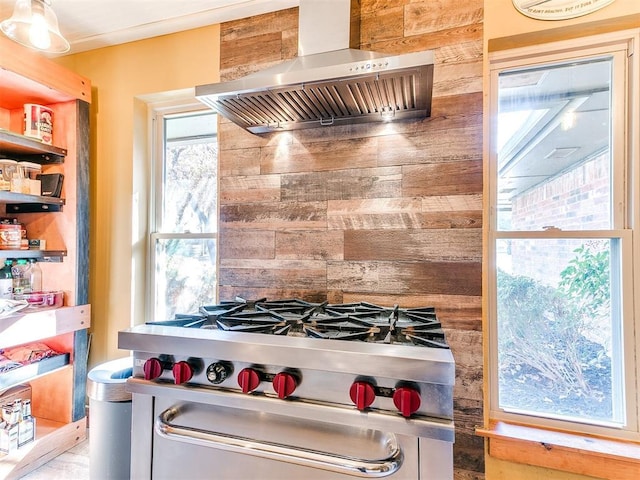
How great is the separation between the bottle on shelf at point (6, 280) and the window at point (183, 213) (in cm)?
61

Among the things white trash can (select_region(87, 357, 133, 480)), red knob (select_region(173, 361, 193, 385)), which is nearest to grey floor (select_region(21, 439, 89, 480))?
white trash can (select_region(87, 357, 133, 480))

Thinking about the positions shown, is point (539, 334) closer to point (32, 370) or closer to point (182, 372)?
point (182, 372)

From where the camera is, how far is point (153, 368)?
92cm

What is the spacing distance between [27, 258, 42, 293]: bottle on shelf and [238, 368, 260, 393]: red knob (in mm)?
1577

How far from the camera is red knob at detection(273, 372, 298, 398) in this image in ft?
2.61

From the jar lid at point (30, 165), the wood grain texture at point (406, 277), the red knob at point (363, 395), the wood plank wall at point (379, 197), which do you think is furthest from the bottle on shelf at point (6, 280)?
the red knob at point (363, 395)

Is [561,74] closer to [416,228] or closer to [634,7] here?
[634,7]

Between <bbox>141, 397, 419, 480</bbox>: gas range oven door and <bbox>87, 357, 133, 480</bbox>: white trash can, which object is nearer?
<bbox>141, 397, 419, 480</bbox>: gas range oven door

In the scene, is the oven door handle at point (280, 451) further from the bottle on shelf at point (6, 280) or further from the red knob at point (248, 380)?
the bottle on shelf at point (6, 280)

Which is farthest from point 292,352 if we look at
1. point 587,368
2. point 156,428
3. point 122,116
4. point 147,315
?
point 122,116

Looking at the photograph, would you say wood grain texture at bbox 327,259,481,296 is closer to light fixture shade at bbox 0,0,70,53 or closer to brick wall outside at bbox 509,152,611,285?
brick wall outside at bbox 509,152,611,285

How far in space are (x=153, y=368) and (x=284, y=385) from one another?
391mm

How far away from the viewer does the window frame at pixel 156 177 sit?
6.09 feet

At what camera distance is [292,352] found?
799 mm
